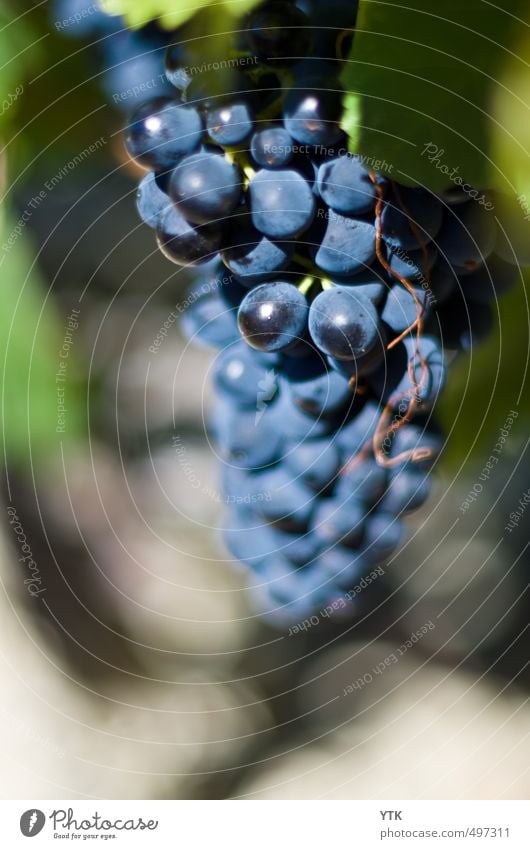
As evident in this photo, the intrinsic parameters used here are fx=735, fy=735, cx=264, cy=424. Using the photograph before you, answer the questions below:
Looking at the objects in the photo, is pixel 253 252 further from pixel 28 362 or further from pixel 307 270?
pixel 28 362

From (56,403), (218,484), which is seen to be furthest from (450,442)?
(56,403)

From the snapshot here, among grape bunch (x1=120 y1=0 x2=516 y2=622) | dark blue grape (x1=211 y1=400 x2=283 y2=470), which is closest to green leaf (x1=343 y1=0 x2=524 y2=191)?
grape bunch (x1=120 y1=0 x2=516 y2=622)

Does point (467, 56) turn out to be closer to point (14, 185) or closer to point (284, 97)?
point (284, 97)
